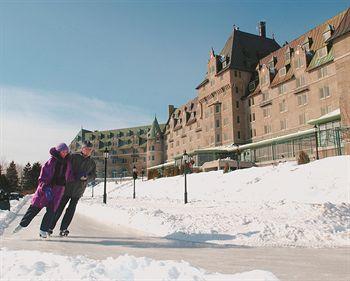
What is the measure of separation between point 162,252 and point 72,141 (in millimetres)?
109801

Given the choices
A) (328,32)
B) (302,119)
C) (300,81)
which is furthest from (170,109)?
(328,32)

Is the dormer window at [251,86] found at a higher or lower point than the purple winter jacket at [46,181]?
higher

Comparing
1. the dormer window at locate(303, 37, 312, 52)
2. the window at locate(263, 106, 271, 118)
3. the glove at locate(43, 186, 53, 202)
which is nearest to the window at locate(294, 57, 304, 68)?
the dormer window at locate(303, 37, 312, 52)

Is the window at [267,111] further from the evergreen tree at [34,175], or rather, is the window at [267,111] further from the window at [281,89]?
the evergreen tree at [34,175]

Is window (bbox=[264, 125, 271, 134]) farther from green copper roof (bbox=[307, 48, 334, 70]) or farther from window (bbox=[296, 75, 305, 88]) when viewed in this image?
green copper roof (bbox=[307, 48, 334, 70])

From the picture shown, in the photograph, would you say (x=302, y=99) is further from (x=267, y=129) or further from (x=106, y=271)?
(x=106, y=271)

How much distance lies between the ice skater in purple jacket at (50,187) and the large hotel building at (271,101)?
80.2 ft

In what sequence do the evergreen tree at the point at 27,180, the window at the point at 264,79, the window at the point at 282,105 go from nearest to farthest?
the window at the point at 282,105
the window at the point at 264,79
the evergreen tree at the point at 27,180

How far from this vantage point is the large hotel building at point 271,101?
2972 centimetres

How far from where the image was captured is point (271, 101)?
45.0 m

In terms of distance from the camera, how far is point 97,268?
3414mm

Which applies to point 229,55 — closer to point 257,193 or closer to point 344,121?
point 344,121

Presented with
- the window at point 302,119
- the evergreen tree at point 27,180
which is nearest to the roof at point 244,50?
the window at point 302,119

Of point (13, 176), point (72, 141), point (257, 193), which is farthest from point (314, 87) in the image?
point (72, 141)
